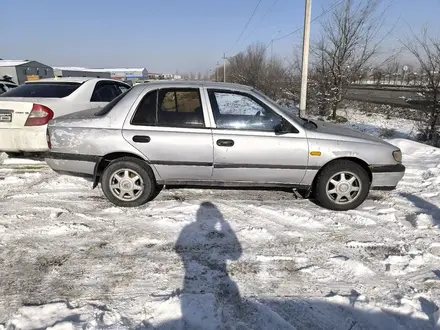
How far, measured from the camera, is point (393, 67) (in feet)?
50.3

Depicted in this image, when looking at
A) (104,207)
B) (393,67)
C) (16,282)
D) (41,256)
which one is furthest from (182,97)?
(393,67)

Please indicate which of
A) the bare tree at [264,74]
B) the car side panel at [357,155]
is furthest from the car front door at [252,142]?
the bare tree at [264,74]

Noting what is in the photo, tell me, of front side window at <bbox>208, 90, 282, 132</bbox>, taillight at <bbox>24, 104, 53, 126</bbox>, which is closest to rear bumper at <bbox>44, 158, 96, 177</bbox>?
taillight at <bbox>24, 104, 53, 126</bbox>

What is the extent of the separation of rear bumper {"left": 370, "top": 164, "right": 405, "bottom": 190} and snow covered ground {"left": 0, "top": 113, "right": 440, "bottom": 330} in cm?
36

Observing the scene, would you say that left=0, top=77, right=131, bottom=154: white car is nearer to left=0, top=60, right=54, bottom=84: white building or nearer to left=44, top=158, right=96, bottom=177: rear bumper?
left=44, top=158, right=96, bottom=177: rear bumper

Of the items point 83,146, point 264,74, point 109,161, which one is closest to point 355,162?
point 109,161

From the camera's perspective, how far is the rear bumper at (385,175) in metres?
4.05

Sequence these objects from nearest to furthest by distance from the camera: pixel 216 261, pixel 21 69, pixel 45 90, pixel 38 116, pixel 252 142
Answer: pixel 216 261
pixel 252 142
pixel 38 116
pixel 45 90
pixel 21 69

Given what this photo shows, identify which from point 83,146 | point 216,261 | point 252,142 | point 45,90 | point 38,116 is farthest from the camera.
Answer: point 45,90

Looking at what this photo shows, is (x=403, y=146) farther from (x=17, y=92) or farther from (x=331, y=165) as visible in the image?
(x=17, y=92)

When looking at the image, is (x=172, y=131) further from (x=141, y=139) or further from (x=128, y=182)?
(x=128, y=182)

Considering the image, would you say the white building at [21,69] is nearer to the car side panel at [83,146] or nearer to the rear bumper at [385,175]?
the car side panel at [83,146]

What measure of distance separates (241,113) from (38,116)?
3.55m

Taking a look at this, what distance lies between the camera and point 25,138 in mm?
5207
